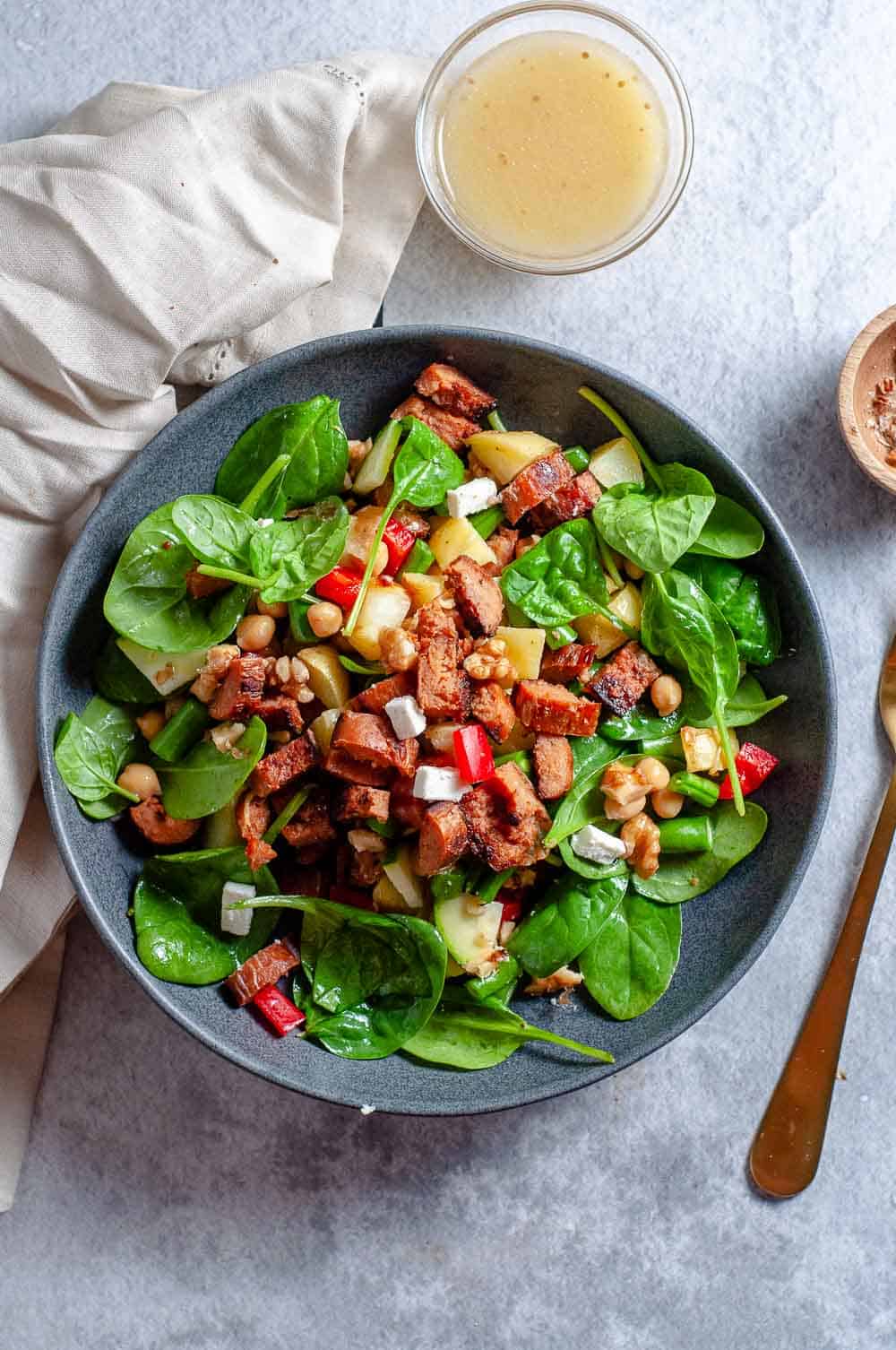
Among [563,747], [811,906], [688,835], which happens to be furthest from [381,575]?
[811,906]

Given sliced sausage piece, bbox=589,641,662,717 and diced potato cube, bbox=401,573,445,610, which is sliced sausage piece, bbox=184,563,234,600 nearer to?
diced potato cube, bbox=401,573,445,610

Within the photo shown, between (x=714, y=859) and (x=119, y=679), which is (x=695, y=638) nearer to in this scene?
(x=714, y=859)

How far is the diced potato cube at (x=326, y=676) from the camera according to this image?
2.58 m

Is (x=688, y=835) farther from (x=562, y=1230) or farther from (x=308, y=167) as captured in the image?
(x=308, y=167)

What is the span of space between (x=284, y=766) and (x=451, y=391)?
0.94 metres

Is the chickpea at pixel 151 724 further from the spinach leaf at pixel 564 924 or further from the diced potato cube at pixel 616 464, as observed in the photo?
the diced potato cube at pixel 616 464

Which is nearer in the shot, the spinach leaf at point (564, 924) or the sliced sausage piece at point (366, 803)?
the sliced sausage piece at point (366, 803)

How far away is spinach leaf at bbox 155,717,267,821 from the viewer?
250 centimetres

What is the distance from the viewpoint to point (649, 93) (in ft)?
9.69

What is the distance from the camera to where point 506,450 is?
2.69 m

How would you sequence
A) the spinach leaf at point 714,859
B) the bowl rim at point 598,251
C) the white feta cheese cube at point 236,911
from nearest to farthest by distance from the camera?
1. the white feta cheese cube at point 236,911
2. the spinach leaf at point 714,859
3. the bowl rim at point 598,251

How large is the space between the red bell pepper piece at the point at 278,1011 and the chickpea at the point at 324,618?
0.84 m

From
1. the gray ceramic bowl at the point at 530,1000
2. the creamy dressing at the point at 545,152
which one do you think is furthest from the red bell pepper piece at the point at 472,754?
the creamy dressing at the point at 545,152

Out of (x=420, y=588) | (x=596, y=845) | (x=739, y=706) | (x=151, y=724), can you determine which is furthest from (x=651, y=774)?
(x=151, y=724)
